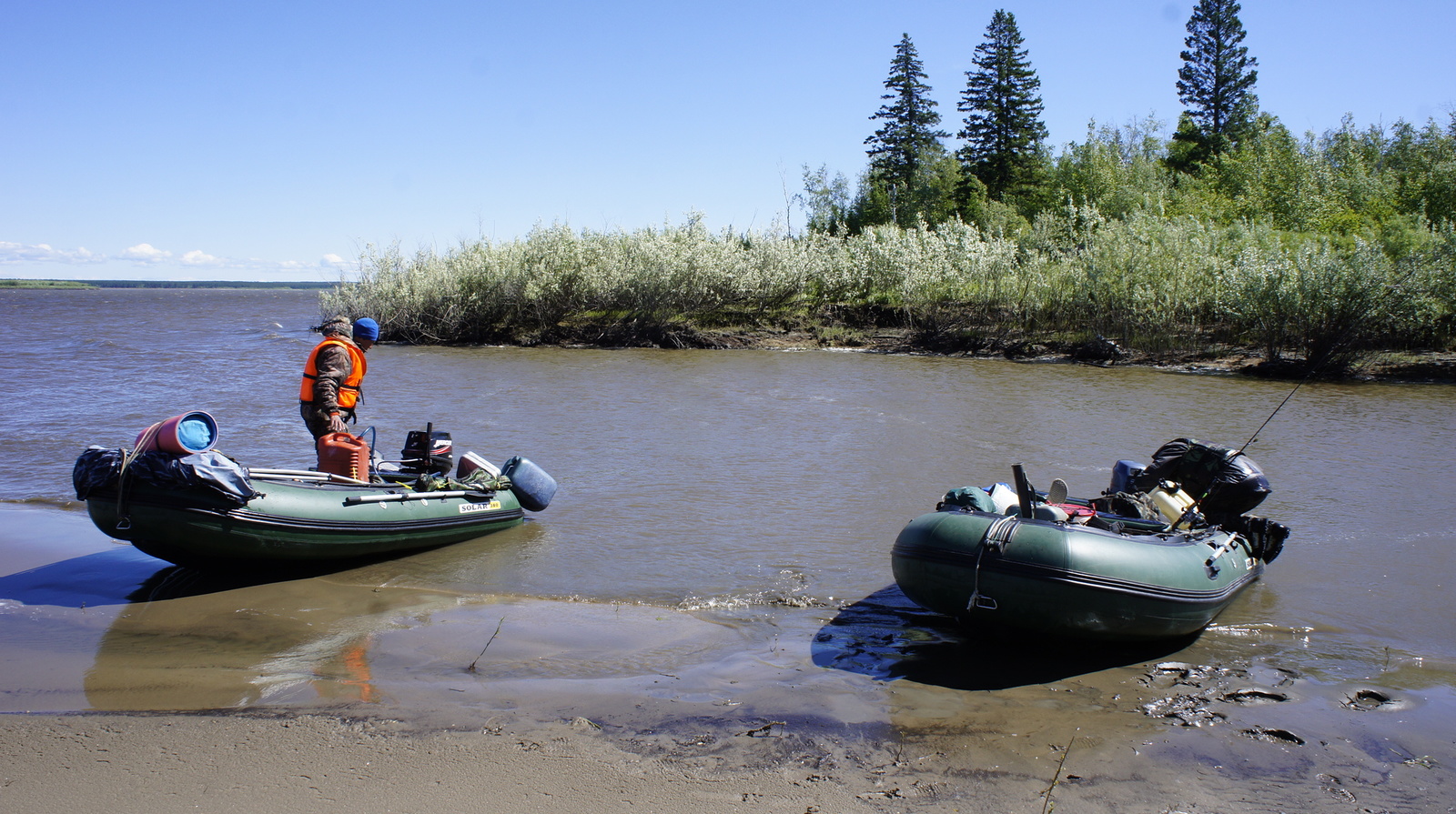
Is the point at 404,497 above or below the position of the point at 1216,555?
above

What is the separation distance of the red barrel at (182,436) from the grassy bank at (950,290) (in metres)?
21.0

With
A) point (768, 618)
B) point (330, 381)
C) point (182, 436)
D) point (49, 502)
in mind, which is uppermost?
point (330, 381)

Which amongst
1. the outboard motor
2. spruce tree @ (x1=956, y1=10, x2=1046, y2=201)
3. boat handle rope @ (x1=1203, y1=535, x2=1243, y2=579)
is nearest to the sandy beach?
boat handle rope @ (x1=1203, y1=535, x2=1243, y2=579)

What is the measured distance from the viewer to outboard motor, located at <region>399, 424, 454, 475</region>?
27.2ft

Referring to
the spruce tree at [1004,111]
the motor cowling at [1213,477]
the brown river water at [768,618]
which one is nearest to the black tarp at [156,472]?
the brown river water at [768,618]

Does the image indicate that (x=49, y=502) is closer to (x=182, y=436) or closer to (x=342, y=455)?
(x=342, y=455)

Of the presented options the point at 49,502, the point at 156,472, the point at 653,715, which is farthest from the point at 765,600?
the point at 49,502

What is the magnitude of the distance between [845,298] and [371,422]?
→ 20.7 meters

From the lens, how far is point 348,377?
7.49 meters

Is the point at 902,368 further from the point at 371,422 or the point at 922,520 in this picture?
the point at 922,520

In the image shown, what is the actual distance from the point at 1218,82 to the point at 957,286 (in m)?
26.4

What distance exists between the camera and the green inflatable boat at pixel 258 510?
238 inches

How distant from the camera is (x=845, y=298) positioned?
3253 cm

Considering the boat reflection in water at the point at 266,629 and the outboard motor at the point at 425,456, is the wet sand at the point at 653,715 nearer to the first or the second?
the boat reflection in water at the point at 266,629
